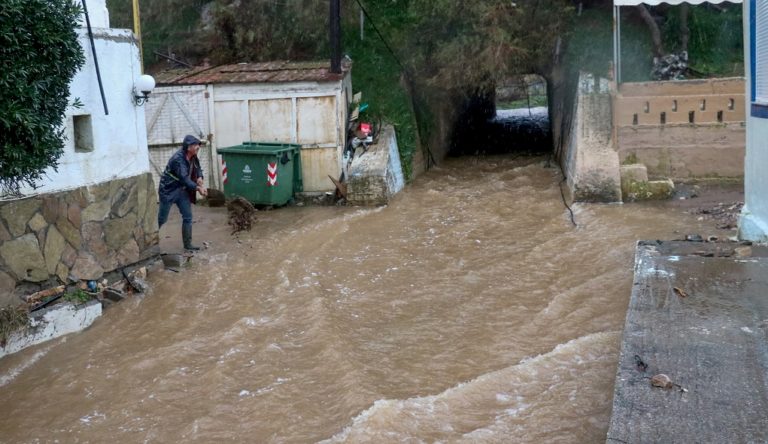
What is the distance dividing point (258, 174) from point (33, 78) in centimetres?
724

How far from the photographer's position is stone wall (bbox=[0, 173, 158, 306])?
24.9ft

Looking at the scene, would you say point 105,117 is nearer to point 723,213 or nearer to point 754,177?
point 754,177

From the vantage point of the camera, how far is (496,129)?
1026 inches

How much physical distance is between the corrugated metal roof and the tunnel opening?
4.36 m

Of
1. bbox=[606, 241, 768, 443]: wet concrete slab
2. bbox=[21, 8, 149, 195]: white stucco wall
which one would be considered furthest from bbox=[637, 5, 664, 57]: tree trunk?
bbox=[21, 8, 149, 195]: white stucco wall

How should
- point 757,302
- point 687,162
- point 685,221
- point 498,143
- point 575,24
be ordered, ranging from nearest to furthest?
point 757,302, point 685,221, point 687,162, point 575,24, point 498,143

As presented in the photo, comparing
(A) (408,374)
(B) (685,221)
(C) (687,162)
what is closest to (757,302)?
(A) (408,374)

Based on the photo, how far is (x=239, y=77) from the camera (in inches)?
573

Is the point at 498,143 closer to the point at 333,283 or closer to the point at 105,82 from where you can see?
the point at 333,283

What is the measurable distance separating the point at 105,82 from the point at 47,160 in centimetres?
226

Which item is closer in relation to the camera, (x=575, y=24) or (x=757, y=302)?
(x=757, y=302)

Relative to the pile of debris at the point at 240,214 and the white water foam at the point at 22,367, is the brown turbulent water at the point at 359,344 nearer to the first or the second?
the white water foam at the point at 22,367

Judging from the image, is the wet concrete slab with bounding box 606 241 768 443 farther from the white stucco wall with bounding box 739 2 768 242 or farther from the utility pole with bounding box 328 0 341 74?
the utility pole with bounding box 328 0 341 74

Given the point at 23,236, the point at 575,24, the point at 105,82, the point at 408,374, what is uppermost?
the point at 575,24
